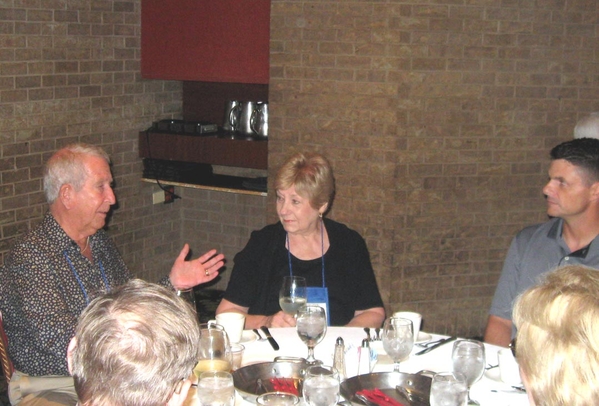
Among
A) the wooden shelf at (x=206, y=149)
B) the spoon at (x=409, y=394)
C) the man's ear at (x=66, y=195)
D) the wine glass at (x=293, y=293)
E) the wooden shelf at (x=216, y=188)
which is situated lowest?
the spoon at (x=409, y=394)

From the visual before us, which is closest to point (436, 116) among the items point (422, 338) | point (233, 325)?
point (422, 338)

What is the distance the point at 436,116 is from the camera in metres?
5.09

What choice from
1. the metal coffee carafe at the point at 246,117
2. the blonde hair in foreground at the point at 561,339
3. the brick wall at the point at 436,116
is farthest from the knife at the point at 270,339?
the metal coffee carafe at the point at 246,117

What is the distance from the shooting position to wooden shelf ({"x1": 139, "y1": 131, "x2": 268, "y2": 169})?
5762mm

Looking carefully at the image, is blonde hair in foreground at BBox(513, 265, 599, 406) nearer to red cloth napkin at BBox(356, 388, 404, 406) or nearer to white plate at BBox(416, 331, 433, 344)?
red cloth napkin at BBox(356, 388, 404, 406)

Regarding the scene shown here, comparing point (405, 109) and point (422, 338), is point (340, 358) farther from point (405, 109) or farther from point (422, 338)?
point (405, 109)

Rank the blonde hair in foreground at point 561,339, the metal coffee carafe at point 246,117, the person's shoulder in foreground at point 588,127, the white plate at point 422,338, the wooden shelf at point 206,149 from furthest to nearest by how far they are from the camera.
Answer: the metal coffee carafe at point 246,117
the wooden shelf at point 206,149
the person's shoulder in foreground at point 588,127
the white plate at point 422,338
the blonde hair in foreground at point 561,339

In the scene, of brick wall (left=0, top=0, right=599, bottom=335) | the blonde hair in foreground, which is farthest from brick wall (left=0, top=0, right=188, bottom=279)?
the blonde hair in foreground

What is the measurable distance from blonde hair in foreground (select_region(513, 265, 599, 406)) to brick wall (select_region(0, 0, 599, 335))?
3.46 m

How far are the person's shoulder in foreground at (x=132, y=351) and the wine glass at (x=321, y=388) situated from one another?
495 mm

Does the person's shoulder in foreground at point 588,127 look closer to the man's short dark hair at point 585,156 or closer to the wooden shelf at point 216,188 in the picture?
the man's short dark hair at point 585,156

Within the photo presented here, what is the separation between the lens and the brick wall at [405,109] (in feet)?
16.4

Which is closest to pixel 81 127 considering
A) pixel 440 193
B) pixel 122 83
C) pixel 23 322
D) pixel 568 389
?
pixel 122 83

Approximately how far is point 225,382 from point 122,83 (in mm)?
4090
